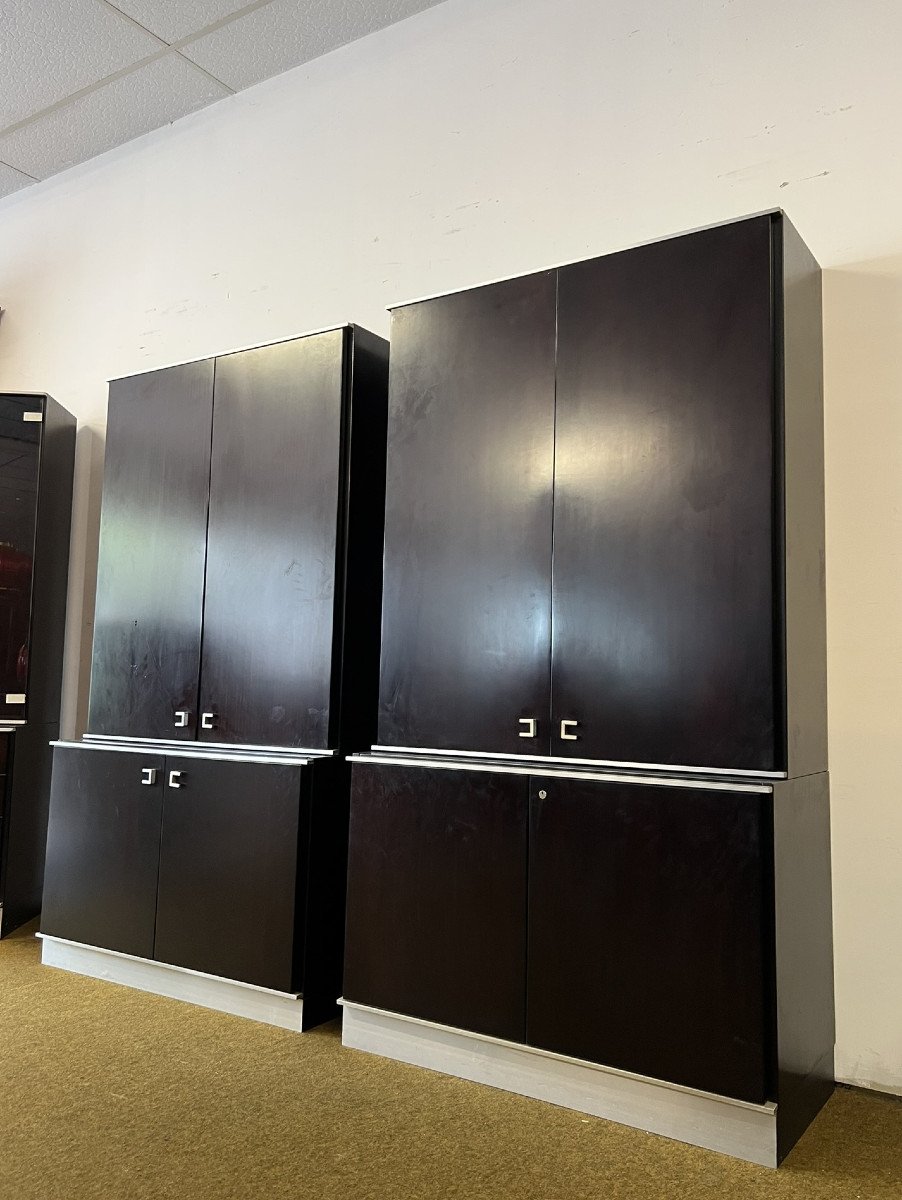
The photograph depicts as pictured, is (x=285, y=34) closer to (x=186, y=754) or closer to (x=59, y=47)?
(x=59, y=47)

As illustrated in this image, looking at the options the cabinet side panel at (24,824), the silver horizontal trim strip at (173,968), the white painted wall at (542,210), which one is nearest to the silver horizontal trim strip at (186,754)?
the cabinet side panel at (24,824)

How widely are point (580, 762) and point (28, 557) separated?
2.61 meters

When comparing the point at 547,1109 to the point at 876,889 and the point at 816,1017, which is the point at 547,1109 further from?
the point at 876,889

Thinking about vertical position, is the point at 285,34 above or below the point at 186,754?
above

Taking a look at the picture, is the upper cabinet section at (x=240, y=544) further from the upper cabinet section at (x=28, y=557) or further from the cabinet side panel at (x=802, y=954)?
the cabinet side panel at (x=802, y=954)

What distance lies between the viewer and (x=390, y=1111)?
220 cm

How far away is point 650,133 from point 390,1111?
8.98 feet

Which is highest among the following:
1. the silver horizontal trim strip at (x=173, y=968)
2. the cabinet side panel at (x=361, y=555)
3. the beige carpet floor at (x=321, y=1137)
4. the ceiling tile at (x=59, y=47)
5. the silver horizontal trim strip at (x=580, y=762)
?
the ceiling tile at (x=59, y=47)

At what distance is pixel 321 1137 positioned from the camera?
2.06 m

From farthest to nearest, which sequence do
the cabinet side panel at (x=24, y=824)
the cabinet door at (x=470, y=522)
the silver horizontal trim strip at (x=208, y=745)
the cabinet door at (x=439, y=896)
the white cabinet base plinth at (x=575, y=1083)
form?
1. the cabinet side panel at (x=24, y=824)
2. the silver horizontal trim strip at (x=208, y=745)
3. the cabinet door at (x=470, y=522)
4. the cabinet door at (x=439, y=896)
5. the white cabinet base plinth at (x=575, y=1083)

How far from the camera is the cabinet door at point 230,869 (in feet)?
9.00

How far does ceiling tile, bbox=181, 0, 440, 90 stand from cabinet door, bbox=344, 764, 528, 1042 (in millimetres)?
2653

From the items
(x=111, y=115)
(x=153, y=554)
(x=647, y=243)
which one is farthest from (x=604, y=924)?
(x=111, y=115)

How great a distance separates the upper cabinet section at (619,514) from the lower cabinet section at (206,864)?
1.37ft
